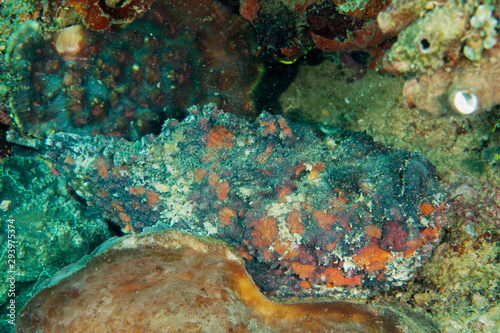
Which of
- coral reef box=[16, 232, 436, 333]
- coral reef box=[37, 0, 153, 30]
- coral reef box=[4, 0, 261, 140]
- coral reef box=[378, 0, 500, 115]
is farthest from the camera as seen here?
coral reef box=[4, 0, 261, 140]

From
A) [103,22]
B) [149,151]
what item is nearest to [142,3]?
[103,22]

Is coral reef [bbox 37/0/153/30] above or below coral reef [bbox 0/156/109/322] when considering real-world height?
above

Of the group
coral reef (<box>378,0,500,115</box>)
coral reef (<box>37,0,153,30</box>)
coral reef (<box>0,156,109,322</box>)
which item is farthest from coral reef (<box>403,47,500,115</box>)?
coral reef (<box>0,156,109,322</box>)

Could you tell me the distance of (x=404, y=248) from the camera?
7.43 ft

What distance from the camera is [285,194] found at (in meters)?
2.41

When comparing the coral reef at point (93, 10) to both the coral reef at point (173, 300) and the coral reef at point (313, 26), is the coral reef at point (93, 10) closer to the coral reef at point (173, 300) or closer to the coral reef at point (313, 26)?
the coral reef at point (313, 26)

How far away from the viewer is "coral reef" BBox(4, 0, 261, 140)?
302cm

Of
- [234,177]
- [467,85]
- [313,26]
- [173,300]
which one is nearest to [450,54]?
[467,85]

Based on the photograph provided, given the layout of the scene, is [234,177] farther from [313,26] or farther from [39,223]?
[39,223]

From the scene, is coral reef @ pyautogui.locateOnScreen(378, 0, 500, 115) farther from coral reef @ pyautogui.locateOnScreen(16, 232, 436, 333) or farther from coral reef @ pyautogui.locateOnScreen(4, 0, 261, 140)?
coral reef @ pyautogui.locateOnScreen(4, 0, 261, 140)

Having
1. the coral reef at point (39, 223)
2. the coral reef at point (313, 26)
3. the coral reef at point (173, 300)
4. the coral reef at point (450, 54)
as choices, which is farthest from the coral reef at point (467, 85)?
the coral reef at point (39, 223)

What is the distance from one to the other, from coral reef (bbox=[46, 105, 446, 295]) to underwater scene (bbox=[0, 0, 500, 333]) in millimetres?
15

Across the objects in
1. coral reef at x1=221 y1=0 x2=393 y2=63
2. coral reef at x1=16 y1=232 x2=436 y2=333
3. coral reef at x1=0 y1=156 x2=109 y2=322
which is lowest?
coral reef at x1=0 y1=156 x2=109 y2=322

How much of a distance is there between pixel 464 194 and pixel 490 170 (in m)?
0.37
